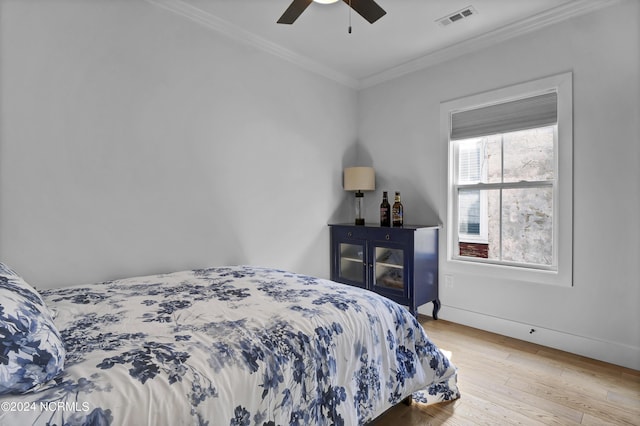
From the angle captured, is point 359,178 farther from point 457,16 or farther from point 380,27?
point 457,16

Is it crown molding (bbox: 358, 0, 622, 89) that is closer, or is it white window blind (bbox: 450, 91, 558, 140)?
crown molding (bbox: 358, 0, 622, 89)

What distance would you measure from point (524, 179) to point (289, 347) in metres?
2.60

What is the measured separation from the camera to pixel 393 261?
3143 millimetres

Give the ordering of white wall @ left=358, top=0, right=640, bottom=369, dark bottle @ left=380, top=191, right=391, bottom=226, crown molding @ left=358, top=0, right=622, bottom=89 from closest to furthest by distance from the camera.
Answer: white wall @ left=358, top=0, right=640, bottom=369 < crown molding @ left=358, top=0, right=622, bottom=89 < dark bottle @ left=380, top=191, right=391, bottom=226

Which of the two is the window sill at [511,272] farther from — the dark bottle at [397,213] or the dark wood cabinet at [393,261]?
the dark bottle at [397,213]

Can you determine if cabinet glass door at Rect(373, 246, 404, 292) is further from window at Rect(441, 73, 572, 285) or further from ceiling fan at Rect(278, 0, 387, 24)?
ceiling fan at Rect(278, 0, 387, 24)

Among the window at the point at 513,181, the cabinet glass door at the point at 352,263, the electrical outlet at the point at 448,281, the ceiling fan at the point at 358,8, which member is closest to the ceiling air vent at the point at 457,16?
the window at the point at 513,181

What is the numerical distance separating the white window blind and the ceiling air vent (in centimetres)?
80

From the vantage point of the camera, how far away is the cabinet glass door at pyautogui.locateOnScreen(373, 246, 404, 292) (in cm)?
308

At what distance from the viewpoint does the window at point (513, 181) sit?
2602 mm

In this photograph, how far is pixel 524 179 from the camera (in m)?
2.87

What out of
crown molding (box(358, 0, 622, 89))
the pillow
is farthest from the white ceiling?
the pillow

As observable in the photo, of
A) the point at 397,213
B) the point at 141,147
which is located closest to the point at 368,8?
the point at 141,147

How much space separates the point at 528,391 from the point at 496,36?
2.74 meters
